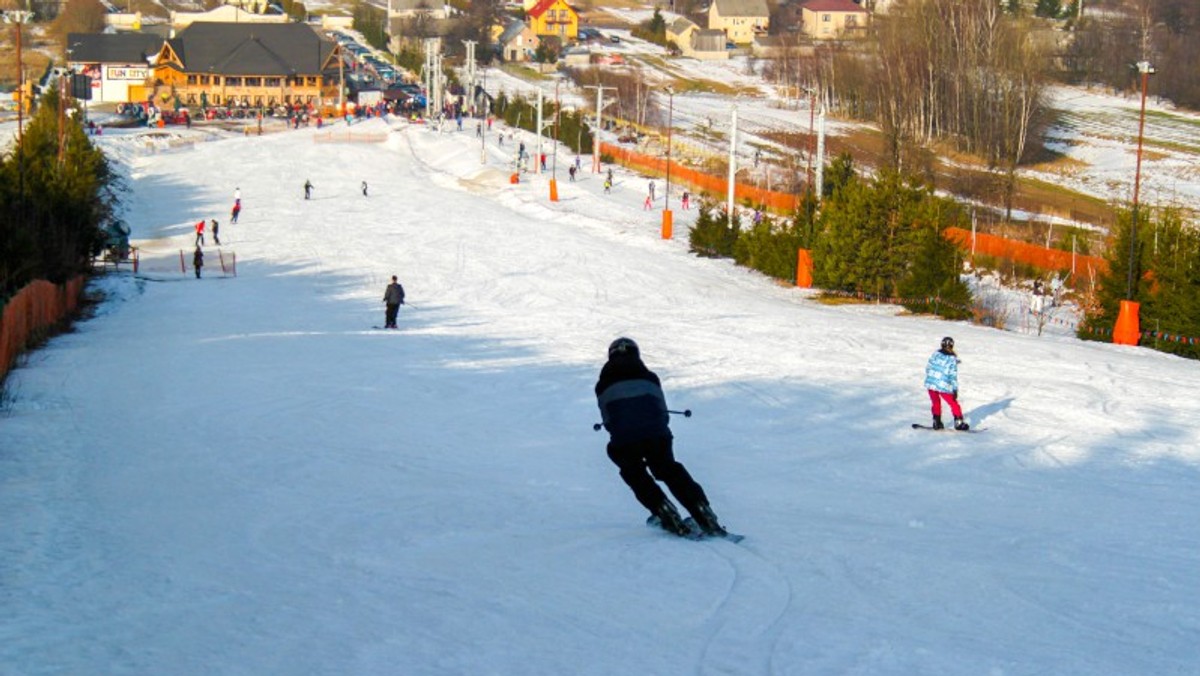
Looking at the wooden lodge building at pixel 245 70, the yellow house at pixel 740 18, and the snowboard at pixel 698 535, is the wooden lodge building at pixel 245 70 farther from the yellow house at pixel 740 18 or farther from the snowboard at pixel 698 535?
the snowboard at pixel 698 535

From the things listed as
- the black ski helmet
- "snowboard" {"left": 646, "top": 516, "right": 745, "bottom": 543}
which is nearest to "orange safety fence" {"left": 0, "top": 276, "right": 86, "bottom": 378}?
the black ski helmet

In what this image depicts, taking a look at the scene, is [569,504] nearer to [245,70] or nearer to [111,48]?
[245,70]

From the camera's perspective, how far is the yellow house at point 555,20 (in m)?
154

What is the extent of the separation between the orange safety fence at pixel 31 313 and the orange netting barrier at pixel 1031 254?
77.5ft

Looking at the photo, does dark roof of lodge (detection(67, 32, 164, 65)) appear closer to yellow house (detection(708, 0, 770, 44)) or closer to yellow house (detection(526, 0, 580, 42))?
yellow house (detection(526, 0, 580, 42))

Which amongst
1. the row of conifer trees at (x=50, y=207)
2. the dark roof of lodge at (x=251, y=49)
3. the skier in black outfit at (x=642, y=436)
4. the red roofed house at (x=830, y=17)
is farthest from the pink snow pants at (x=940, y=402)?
the red roofed house at (x=830, y=17)

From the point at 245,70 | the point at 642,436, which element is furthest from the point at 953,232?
the point at 245,70

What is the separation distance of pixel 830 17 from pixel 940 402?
152709mm

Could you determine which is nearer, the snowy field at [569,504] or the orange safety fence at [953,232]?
the snowy field at [569,504]

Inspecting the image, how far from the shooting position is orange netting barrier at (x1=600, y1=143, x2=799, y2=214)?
182ft

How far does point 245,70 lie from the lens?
113625 mm

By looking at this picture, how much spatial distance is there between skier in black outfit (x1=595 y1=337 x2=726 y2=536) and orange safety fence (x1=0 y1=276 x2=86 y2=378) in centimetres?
1113

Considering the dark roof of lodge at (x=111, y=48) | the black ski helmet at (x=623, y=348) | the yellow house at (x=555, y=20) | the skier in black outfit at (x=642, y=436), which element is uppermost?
the yellow house at (x=555, y=20)

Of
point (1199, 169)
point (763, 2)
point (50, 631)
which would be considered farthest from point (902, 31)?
point (50, 631)
